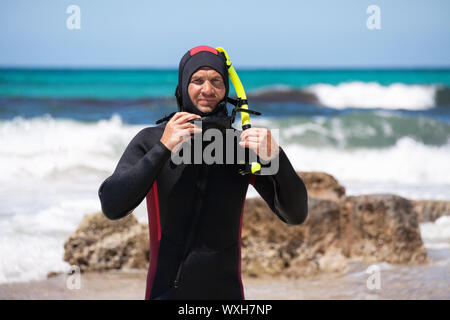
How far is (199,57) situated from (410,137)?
57.9 feet

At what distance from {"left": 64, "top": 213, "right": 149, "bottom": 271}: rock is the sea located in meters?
0.32

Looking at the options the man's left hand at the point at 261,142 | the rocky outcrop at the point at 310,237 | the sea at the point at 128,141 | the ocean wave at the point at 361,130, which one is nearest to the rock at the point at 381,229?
the rocky outcrop at the point at 310,237

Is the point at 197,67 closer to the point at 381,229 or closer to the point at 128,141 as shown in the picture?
the point at 381,229

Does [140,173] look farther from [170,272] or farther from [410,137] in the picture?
[410,137]

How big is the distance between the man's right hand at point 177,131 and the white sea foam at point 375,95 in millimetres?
25669

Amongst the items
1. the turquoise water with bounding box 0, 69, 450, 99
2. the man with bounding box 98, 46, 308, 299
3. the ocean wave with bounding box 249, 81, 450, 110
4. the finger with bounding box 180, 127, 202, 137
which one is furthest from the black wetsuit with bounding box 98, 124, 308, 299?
the turquoise water with bounding box 0, 69, 450, 99

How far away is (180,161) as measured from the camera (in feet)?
7.80

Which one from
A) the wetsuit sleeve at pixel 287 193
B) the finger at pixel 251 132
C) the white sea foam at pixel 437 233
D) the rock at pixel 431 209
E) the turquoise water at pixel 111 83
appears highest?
the turquoise water at pixel 111 83

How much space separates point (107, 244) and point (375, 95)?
88.5ft

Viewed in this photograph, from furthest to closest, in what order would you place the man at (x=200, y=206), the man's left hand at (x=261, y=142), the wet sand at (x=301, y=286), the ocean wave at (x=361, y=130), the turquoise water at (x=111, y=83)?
the turquoise water at (x=111, y=83) → the ocean wave at (x=361, y=130) → the wet sand at (x=301, y=286) → the man at (x=200, y=206) → the man's left hand at (x=261, y=142)

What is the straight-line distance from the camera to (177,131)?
2123mm

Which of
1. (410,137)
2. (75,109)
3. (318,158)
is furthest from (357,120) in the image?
(75,109)

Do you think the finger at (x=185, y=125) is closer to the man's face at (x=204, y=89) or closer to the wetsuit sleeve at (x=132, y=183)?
the wetsuit sleeve at (x=132, y=183)

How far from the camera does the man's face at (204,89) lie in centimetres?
232
